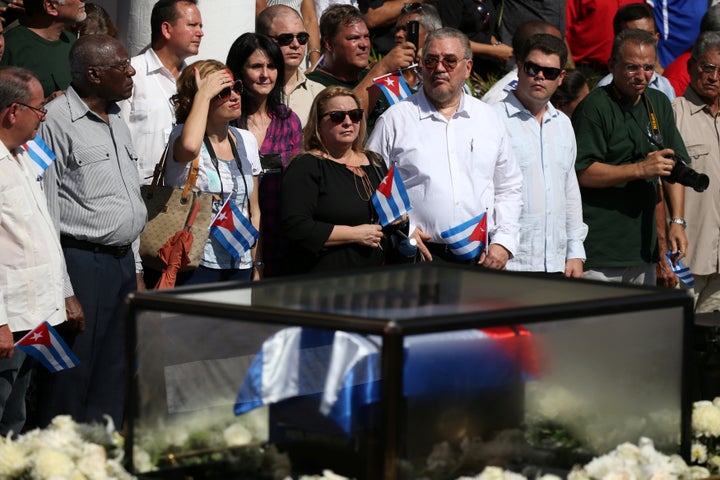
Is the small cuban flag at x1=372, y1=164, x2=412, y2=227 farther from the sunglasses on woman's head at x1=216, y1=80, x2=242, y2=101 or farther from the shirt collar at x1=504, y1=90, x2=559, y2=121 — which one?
the shirt collar at x1=504, y1=90, x2=559, y2=121

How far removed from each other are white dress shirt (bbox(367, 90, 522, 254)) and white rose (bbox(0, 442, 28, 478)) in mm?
3198

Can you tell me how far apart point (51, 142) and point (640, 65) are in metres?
3.69

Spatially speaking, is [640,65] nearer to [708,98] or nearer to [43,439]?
[708,98]

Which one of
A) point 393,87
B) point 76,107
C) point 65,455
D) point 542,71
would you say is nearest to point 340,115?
point 393,87

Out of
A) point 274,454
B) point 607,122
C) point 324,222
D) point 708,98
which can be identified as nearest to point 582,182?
point 607,122

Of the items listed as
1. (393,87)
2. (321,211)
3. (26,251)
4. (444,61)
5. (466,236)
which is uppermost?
(444,61)

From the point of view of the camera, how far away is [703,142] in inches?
338

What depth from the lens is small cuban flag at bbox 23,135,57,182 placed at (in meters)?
5.87

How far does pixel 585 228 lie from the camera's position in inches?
297

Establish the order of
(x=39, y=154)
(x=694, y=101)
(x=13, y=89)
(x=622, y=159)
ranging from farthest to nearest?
(x=694, y=101) < (x=622, y=159) < (x=39, y=154) < (x=13, y=89)

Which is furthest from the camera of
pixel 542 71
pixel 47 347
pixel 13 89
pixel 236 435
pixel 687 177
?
pixel 687 177

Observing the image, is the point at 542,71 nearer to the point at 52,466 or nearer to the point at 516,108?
the point at 516,108

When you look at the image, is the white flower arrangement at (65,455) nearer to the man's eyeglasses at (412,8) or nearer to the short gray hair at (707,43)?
the man's eyeglasses at (412,8)

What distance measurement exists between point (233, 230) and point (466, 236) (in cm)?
119
